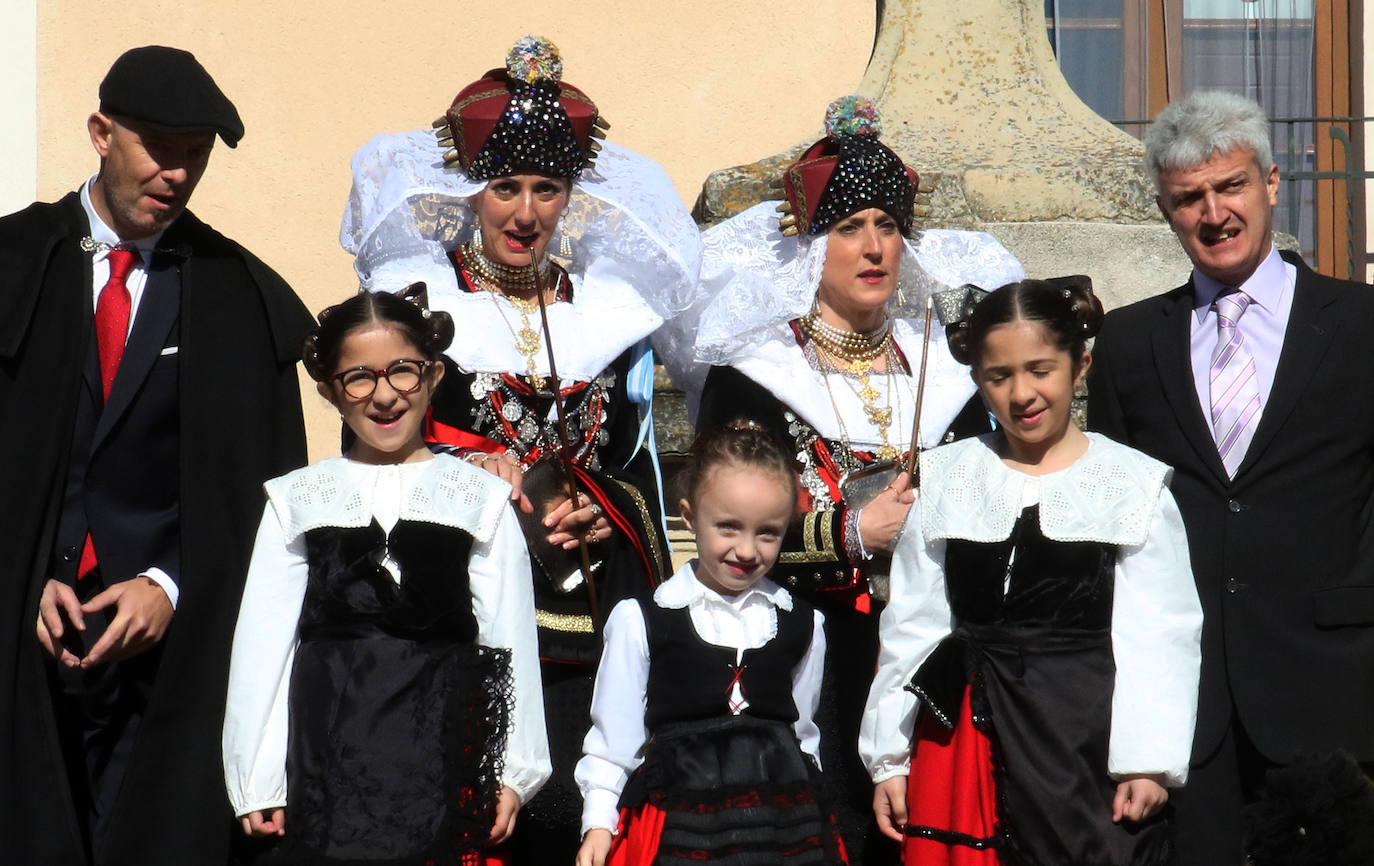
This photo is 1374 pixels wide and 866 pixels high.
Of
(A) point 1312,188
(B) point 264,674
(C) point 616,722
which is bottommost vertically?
(C) point 616,722

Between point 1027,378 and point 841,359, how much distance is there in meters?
0.83

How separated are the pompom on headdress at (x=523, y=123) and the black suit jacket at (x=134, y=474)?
64cm

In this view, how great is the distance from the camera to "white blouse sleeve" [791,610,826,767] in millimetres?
3418

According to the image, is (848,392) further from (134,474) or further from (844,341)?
(134,474)

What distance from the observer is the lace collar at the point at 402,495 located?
332 cm

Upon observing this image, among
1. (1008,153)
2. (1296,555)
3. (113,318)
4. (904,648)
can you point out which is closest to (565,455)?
(904,648)

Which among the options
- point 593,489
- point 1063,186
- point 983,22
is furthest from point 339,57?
point 593,489

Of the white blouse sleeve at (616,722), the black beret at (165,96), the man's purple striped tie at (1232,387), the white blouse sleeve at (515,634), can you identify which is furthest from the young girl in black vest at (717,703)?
the black beret at (165,96)

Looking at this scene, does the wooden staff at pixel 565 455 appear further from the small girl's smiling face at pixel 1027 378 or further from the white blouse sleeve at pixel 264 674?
the small girl's smiling face at pixel 1027 378

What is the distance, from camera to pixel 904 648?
335 centimetres

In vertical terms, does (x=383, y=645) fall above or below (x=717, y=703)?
above

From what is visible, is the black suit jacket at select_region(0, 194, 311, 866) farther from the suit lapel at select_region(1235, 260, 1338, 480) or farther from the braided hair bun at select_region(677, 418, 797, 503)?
the suit lapel at select_region(1235, 260, 1338, 480)

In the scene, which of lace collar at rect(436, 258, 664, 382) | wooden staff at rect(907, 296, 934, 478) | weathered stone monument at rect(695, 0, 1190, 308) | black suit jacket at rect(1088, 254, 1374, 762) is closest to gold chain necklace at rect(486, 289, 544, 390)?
lace collar at rect(436, 258, 664, 382)

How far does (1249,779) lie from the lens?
3459 mm
